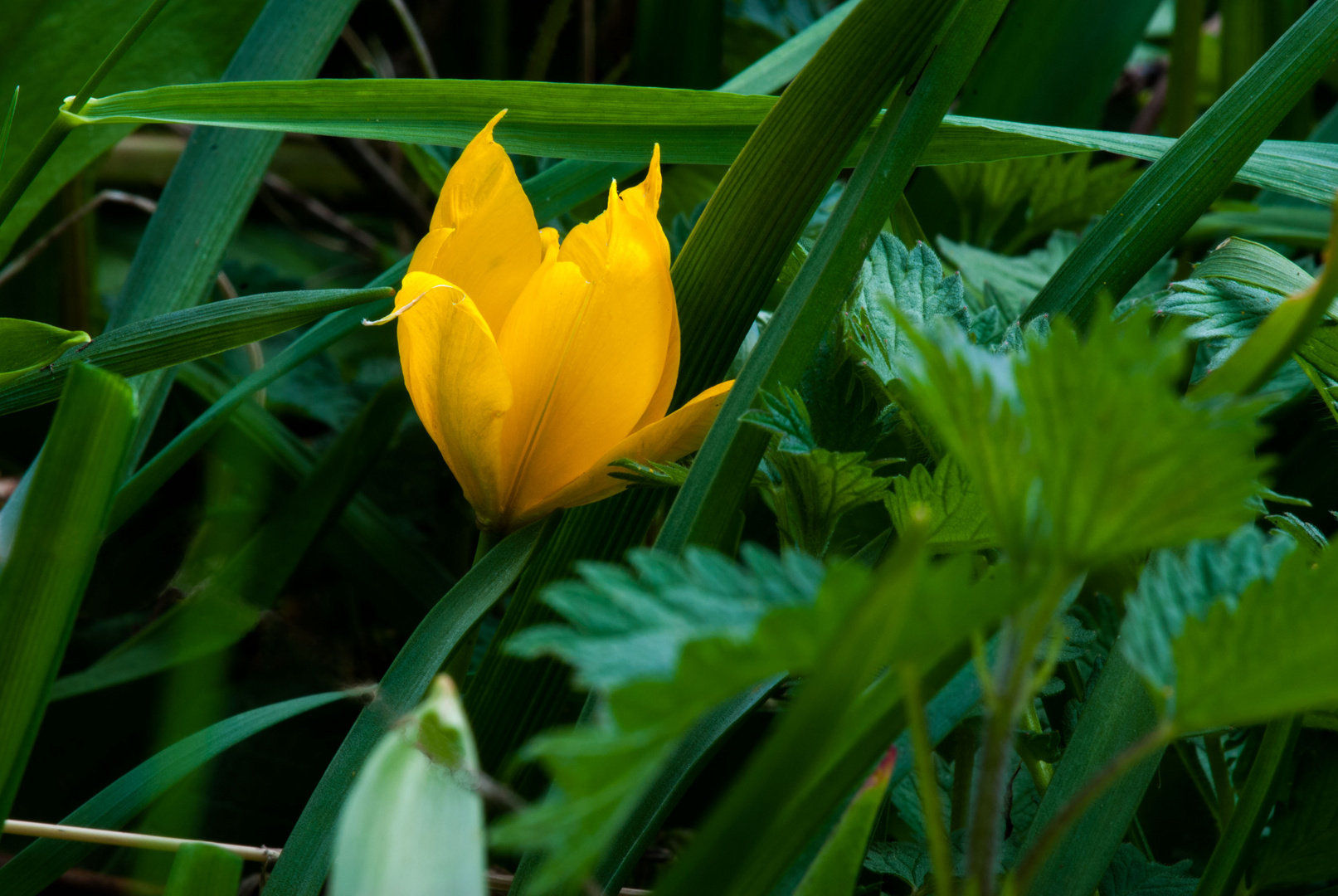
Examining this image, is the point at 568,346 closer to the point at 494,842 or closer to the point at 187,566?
the point at 494,842

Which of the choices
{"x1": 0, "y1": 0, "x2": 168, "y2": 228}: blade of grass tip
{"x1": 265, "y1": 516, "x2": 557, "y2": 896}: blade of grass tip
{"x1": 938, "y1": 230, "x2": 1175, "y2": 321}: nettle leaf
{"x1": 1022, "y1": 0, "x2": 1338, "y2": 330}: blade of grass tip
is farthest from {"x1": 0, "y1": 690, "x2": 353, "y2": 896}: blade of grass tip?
{"x1": 938, "y1": 230, "x2": 1175, "y2": 321}: nettle leaf

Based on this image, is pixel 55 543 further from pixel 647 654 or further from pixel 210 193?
pixel 210 193

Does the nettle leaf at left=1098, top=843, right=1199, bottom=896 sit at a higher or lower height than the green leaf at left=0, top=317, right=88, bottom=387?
lower

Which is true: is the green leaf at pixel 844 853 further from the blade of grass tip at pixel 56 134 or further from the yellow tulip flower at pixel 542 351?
the blade of grass tip at pixel 56 134

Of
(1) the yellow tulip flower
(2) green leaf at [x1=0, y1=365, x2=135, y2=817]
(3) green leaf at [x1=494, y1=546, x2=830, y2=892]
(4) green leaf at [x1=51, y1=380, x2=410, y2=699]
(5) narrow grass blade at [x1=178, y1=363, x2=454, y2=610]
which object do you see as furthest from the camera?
(5) narrow grass blade at [x1=178, y1=363, x2=454, y2=610]

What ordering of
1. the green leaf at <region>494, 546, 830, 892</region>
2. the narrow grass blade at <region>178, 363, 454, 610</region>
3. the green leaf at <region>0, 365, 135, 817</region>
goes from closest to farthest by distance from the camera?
the green leaf at <region>494, 546, 830, 892</region> → the green leaf at <region>0, 365, 135, 817</region> → the narrow grass blade at <region>178, 363, 454, 610</region>

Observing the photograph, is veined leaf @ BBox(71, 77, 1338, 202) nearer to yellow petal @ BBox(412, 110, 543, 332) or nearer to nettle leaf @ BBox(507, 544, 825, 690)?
yellow petal @ BBox(412, 110, 543, 332)

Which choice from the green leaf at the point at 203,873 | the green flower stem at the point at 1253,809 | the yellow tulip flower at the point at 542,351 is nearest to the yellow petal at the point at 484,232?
the yellow tulip flower at the point at 542,351

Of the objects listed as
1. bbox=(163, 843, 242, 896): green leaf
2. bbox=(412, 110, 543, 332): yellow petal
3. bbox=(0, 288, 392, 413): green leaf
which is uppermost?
bbox=(412, 110, 543, 332): yellow petal
